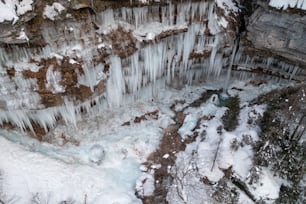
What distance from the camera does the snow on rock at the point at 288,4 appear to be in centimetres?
941

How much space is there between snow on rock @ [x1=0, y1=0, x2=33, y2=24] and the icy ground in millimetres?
3630

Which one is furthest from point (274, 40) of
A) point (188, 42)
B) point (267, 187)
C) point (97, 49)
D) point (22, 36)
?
point (22, 36)

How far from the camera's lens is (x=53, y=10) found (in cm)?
841

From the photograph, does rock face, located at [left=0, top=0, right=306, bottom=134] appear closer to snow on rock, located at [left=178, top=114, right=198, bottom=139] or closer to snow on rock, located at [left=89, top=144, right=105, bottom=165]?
snow on rock, located at [left=89, top=144, right=105, bottom=165]

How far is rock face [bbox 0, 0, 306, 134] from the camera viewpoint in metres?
8.58

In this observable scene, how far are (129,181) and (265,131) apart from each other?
4177mm

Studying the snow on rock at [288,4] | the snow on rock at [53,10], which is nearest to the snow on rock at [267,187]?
the snow on rock at [288,4]

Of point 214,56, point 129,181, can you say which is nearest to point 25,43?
point 129,181

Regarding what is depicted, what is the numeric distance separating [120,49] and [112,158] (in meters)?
3.20

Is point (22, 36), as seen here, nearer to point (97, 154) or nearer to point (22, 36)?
point (22, 36)

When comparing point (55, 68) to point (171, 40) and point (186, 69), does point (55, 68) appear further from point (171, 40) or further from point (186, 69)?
point (186, 69)

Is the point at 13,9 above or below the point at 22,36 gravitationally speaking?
above

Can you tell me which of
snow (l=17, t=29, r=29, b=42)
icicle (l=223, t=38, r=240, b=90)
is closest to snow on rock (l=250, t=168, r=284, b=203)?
icicle (l=223, t=38, r=240, b=90)

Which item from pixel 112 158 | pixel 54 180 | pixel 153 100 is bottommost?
pixel 54 180
